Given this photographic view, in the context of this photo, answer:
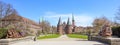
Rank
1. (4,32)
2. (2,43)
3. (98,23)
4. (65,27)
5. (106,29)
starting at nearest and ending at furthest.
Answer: (2,43) → (106,29) → (4,32) → (98,23) → (65,27)

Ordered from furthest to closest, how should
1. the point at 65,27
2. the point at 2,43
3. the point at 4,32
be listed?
the point at 65,27 < the point at 4,32 < the point at 2,43

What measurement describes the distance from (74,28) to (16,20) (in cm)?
9199

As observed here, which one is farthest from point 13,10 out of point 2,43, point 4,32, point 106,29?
point 2,43

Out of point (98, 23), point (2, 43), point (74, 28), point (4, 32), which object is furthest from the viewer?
point (74, 28)

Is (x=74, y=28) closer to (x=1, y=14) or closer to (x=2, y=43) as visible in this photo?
(x=1, y=14)

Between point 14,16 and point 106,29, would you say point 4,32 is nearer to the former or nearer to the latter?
point 106,29

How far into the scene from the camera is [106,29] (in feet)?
80.0

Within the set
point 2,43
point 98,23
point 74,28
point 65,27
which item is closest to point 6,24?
point 98,23

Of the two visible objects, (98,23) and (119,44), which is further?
(98,23)

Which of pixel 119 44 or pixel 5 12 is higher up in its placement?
pixel 5 12

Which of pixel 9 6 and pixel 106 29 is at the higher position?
pixel 9 6

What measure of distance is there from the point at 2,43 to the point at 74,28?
137 m

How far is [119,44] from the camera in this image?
50.0 feet

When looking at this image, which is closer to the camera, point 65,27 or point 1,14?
point 1,14
